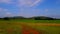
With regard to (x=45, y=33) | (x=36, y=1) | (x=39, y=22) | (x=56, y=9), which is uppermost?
(x=36, y=1)

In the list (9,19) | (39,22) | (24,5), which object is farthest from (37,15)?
(9,19)

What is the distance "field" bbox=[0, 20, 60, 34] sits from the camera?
264cm

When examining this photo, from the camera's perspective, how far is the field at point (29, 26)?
8.68 ft

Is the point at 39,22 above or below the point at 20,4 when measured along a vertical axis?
below

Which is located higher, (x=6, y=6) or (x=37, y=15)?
(x=6, y=6)

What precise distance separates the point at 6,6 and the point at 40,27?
29.5 inches

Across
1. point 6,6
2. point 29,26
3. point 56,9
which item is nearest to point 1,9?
point 6,6

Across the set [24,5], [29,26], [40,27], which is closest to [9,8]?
[24,5]

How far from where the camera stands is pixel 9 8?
268 cm

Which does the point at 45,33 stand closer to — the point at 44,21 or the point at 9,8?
the point at 44,21

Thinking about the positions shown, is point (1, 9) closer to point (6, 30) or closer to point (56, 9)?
point (6, 30)

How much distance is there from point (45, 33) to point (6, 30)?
72 centimetres

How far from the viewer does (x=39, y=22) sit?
8.85 feet

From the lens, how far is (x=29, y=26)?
268cm
